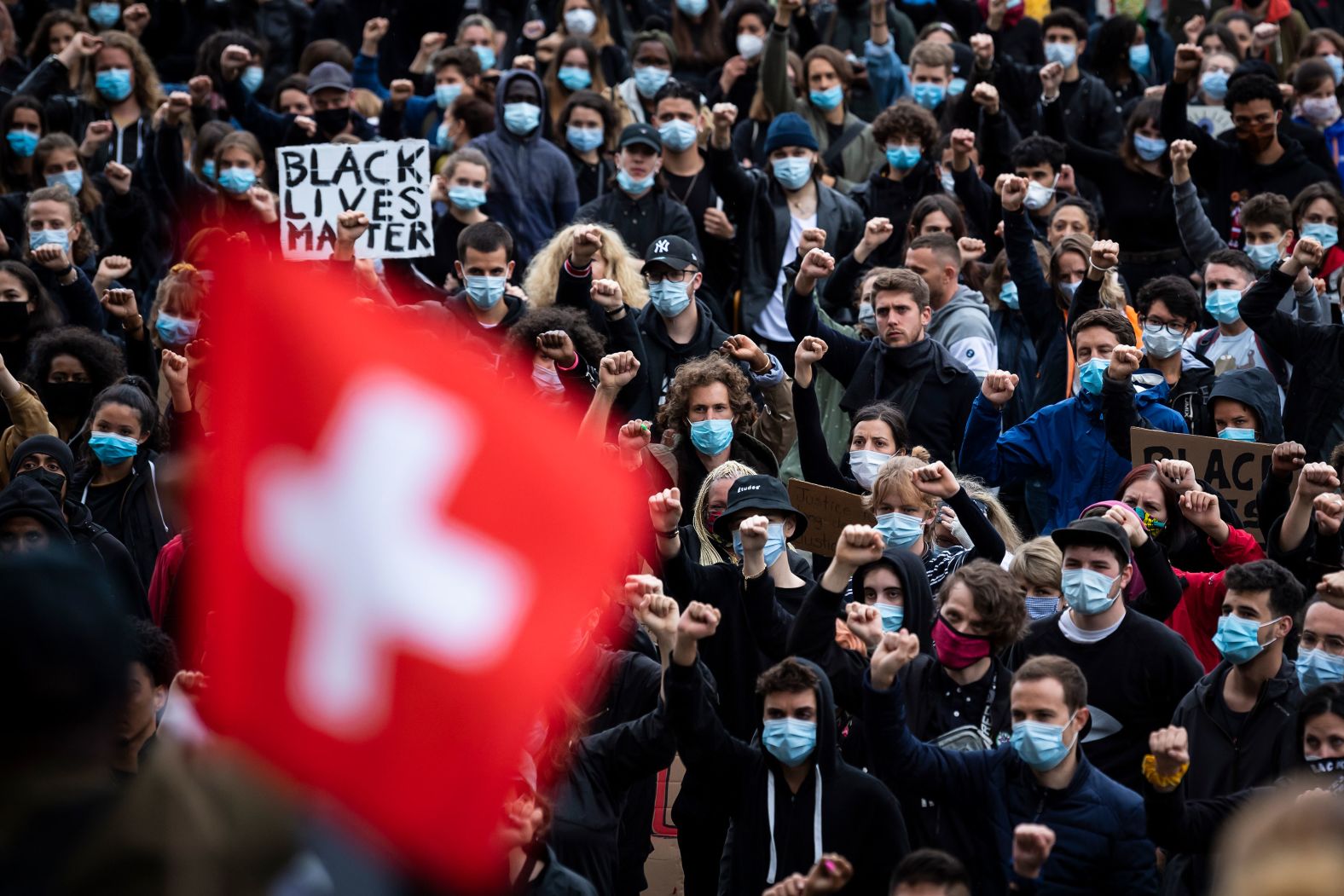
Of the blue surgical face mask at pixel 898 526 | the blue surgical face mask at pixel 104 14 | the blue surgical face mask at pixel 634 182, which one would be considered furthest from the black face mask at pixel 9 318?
the blue surgical face mask at pixel 104 14

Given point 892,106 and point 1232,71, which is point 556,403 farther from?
point 1232,71

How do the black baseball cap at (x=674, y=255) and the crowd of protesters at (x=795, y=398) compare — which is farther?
the black baseball cap at (x=674, y=255)

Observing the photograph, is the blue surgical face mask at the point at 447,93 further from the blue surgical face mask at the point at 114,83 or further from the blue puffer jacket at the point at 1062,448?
the blue puffer jacket at the point at 1062,448

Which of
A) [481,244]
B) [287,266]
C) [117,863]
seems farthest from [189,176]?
[117,863]

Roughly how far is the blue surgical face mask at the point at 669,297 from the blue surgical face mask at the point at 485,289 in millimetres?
888

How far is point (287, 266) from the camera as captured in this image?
10.8 feet

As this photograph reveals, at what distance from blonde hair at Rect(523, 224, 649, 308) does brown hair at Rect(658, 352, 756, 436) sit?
162 cm

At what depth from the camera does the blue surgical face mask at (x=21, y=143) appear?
13109 mm

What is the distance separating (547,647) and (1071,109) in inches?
446

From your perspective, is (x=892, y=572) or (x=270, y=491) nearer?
(x=270, y=491)

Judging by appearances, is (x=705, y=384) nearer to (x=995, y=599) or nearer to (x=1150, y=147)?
(x=995, y=599)

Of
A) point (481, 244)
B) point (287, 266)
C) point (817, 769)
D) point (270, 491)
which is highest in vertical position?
point (287, 266)

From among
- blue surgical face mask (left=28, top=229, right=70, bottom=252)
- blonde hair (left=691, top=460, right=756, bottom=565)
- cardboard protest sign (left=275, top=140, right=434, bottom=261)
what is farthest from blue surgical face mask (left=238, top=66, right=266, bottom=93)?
blonde hair (left=691, top=460, right=756, bottom=565)

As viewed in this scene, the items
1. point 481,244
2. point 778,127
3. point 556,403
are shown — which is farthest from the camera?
point 778,127
